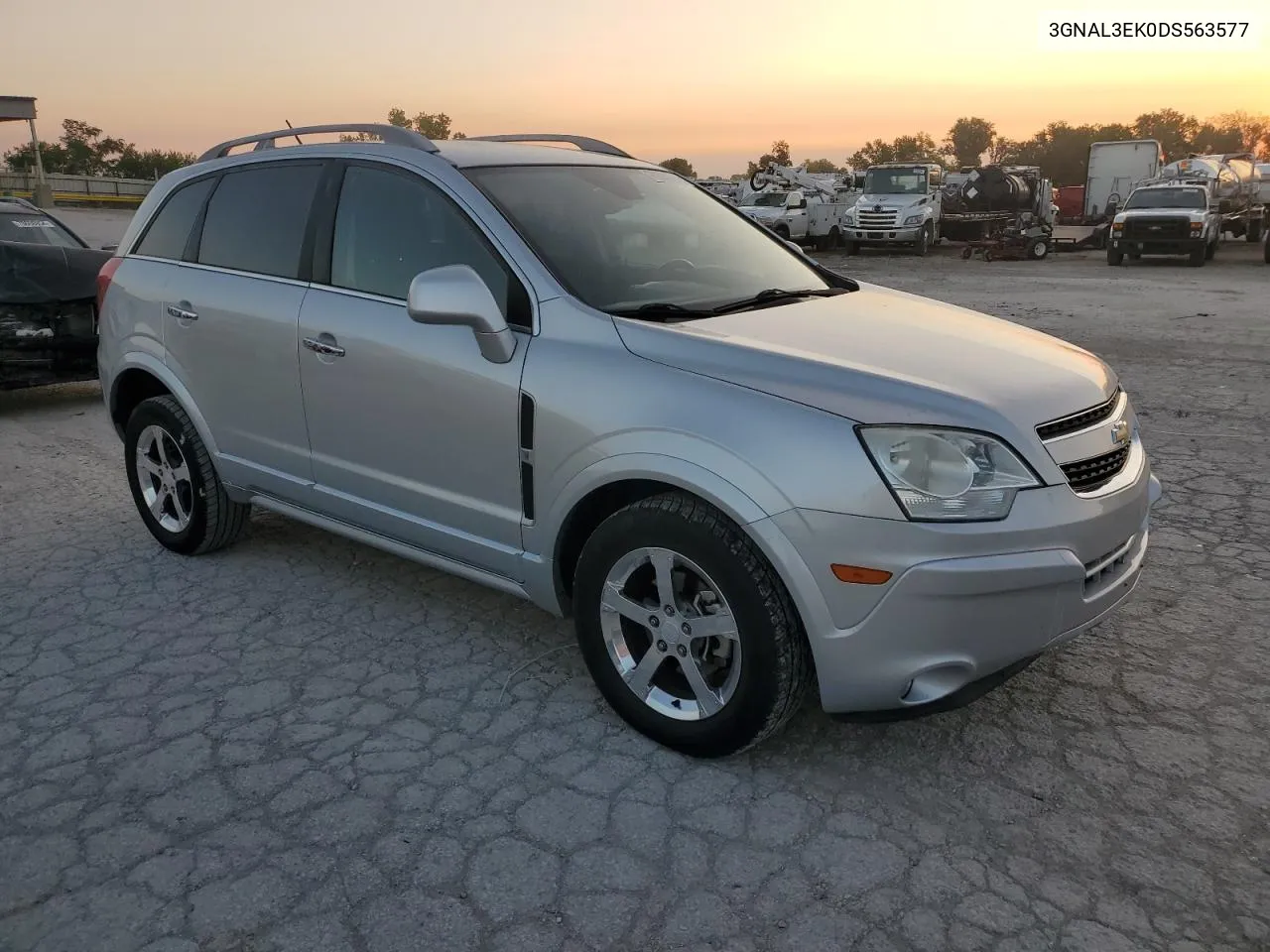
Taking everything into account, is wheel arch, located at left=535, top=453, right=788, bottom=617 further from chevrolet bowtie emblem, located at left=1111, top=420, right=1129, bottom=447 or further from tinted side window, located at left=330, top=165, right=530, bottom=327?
chevrolet bowtie emblem, located at left=1111, top=420, right=1129, bottom=447

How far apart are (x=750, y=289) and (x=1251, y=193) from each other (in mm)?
31401

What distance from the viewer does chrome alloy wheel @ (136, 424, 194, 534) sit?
468 cm

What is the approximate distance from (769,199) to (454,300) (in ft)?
88.1

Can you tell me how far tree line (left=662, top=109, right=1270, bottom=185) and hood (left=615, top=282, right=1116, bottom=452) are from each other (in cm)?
7147

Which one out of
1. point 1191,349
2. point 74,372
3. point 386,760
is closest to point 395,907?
point 386,760

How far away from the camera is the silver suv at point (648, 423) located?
2576 millimetres

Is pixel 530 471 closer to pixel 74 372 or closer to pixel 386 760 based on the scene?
pixel 386 760

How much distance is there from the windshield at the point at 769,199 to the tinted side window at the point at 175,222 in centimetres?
2493

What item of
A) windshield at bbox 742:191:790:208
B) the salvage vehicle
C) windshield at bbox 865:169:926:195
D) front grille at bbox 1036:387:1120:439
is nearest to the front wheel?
windshield at bbox 865:169:926:195

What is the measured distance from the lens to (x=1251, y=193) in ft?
94.3

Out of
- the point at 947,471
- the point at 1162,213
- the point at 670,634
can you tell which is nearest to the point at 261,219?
the point at 670,634

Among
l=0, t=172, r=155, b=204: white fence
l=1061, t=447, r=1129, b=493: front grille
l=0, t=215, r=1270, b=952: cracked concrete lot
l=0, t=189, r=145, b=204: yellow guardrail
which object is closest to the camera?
l=0, t=215, r=1270, b=952: cracked concrete lot

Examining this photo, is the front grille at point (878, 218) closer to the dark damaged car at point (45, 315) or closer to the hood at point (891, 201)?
the hood at point (891, 201)

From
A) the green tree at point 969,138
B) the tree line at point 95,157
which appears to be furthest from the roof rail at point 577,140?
the green tree at point 969,138
